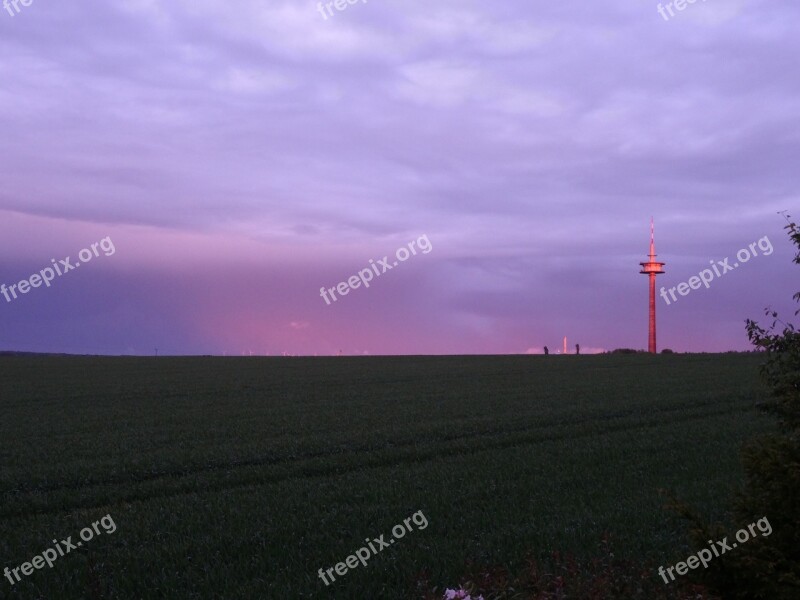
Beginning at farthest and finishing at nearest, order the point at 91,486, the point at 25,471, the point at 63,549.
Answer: the point at 25,471 → the point at 91,486 → the point at 63,549

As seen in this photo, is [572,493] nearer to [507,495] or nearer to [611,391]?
[507,495]

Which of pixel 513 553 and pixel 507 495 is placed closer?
pixel 513 553

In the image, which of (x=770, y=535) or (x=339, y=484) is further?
(x=339, y=484)

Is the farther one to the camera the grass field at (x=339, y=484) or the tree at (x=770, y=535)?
the grass field at (x=339, y=484)

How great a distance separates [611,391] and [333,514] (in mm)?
24852

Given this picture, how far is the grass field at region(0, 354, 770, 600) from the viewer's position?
870cm

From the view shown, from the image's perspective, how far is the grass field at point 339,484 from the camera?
28.5ft

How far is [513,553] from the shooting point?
29.0ft

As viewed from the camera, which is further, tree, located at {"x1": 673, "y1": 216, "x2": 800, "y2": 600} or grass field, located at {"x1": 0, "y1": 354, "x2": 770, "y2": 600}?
grass field, located at {"x1": 0, "y1": 354, "x2": 770, "y2": 600}

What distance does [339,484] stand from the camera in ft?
44.9

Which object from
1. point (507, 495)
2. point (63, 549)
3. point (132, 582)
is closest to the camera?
point (132, 582)

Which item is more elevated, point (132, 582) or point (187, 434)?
point (187, 434)

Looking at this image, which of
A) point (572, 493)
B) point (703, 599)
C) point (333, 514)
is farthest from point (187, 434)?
point (703, 599)

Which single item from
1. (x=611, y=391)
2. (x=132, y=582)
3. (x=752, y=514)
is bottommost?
(x=132, y=582)
